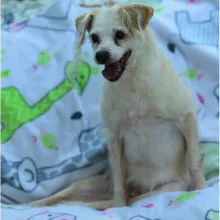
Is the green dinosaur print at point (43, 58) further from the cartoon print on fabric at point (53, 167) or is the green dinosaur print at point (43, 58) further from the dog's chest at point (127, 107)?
the dog's chest at point (127, 107)

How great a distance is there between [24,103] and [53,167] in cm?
24

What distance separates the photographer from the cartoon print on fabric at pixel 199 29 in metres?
1.80

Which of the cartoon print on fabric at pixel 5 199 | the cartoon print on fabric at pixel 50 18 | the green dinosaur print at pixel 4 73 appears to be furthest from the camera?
the cartoon print on fabric at pixel 50 18

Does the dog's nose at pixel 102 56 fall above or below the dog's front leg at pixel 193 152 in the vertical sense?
above

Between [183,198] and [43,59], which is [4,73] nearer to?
[43,59]

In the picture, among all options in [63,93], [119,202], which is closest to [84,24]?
[63,93]

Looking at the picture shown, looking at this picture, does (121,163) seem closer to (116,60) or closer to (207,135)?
(207,135)

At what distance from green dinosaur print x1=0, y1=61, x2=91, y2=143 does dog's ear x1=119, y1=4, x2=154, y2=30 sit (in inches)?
20.3

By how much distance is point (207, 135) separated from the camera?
5.23 ft

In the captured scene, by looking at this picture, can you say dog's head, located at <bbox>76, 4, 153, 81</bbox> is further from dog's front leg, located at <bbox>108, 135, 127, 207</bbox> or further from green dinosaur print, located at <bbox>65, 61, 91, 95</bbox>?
green dinosaur print, located at <bbox>65, 61, 91, 95</bbox>

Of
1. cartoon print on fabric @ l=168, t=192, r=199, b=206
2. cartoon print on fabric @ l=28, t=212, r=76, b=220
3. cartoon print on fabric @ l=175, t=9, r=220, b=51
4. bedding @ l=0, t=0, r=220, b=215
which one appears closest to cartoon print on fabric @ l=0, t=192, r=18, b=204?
bedding @ l=0, t=0, r=220, b=215

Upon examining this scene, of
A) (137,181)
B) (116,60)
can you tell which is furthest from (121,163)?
(116,60)

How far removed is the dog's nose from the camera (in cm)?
119

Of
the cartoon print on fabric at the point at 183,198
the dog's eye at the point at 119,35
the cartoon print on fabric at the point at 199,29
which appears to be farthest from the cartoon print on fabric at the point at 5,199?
the cartoon print on fabric at the point at 199,29
